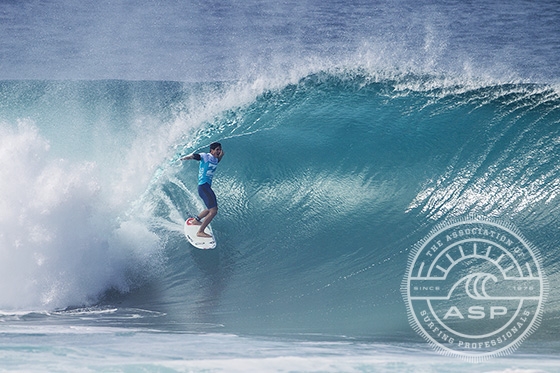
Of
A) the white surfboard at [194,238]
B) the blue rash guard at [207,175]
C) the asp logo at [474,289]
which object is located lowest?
the asp logo at [474,289]

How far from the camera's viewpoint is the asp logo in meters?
7.44

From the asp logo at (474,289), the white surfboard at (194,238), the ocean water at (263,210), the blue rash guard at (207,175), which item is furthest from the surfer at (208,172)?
the asp logo at (474,289)

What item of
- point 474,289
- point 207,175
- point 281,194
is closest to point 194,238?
point 207,175

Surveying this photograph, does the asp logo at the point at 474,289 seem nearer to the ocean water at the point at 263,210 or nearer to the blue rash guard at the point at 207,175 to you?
the ocean water at the point at 263,210

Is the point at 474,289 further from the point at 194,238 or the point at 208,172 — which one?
the point at 194,238

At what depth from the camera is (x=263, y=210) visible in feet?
33.9

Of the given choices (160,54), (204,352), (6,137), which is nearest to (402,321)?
(204,352)

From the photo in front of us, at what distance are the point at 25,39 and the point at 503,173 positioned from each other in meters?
16.5

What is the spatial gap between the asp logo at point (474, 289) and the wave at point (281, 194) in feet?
0.68

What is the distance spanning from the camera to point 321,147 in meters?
11.5

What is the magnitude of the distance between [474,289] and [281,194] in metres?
3.22

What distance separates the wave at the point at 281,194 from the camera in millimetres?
8516

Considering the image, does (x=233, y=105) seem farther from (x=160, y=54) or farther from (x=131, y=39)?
(x=131, y=39)

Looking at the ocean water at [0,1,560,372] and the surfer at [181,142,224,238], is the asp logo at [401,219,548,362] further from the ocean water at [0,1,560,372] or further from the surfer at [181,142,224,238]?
the surfer at [181,142,224,238]
